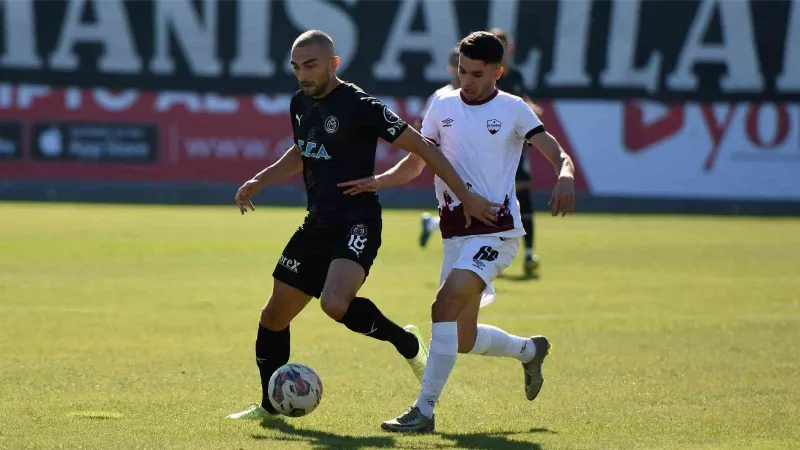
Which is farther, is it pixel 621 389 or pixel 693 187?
pixel 693 187

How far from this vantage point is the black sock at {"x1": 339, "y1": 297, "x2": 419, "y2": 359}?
25.5 feet

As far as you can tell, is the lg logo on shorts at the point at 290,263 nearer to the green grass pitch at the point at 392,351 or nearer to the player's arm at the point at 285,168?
the player's arm at the point at 285,168

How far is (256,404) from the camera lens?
7.86 metres

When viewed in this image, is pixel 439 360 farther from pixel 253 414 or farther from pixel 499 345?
pixel 253 414

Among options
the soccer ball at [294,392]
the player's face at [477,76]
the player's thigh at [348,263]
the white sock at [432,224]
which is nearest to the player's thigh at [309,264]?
the player's thigh at [348,263]

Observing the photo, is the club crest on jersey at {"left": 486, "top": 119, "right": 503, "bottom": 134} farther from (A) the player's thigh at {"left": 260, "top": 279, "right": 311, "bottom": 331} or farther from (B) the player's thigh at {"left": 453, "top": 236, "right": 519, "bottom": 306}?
(A) the player's thigh at {"left": 260, "top": 279, "right": 311, "bottom": 331}

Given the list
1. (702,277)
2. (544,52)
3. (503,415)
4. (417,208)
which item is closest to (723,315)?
(702,277)

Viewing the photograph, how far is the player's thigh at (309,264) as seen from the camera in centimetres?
778

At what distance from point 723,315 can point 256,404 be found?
246 inches

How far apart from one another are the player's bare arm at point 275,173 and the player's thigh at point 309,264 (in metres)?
0.57

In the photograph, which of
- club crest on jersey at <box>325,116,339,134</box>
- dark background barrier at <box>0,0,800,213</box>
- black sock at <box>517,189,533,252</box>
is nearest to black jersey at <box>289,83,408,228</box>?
club crest on jersey at <box>325,116,339,134</box>

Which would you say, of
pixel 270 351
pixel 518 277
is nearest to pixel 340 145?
pixel 270 351

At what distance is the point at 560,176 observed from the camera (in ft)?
24.0

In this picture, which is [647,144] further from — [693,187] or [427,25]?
[427,25]
